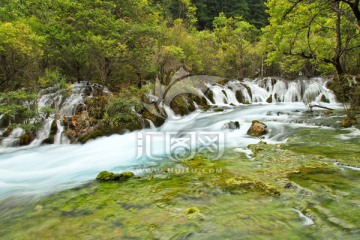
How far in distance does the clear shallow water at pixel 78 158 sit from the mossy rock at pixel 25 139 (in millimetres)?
392

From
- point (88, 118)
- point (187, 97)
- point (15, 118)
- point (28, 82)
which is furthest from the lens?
point (187, 97)

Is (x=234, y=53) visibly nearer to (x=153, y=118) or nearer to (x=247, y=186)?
(x=153, y=118)

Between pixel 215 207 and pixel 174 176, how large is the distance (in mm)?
1984

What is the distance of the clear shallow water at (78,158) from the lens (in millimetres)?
6594

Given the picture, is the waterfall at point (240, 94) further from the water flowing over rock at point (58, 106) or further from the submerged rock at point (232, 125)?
the submerged rock at point (232, 125)

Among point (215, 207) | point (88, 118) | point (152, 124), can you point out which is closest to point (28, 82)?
point (88, 118)

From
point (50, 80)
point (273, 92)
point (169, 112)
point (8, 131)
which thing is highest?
point (50, 80)

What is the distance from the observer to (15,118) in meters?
10.8

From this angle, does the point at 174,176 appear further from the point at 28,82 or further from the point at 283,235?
the point at 28,82

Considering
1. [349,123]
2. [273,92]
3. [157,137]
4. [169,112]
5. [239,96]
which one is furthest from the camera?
[273,92]

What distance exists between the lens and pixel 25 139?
10180 millimetres

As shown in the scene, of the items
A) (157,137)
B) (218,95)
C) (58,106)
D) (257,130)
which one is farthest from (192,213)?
(218,95)

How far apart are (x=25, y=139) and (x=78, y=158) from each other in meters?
3.12

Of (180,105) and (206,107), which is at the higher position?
(180,105)
